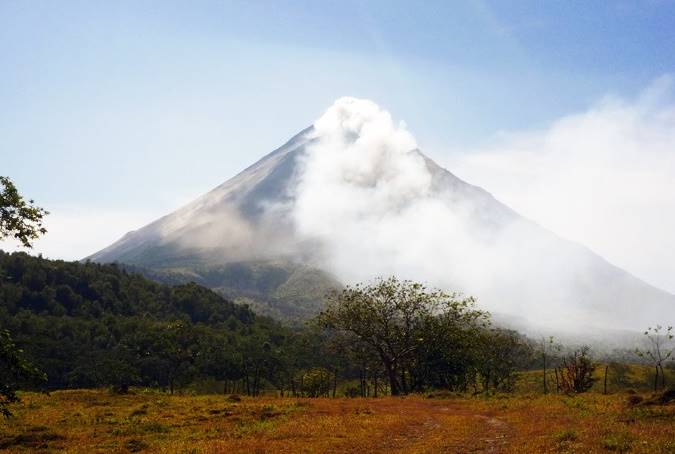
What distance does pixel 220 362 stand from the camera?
405ft

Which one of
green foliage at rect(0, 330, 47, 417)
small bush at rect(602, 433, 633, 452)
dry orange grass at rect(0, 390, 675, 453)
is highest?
green foliage at rect(0, 330, 47, 417)

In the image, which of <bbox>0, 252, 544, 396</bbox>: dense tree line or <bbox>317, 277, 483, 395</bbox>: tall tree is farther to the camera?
<bbox>0, 252, 544, 396</bbox>: dense tree line

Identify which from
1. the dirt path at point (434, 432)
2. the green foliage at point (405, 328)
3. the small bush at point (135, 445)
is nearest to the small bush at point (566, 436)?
the dirt path at point (434, 432)

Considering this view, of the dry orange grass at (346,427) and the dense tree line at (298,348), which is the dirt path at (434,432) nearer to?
the dry orange grass at (346,427)

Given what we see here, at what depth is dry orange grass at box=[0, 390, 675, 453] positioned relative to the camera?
23.1 metres

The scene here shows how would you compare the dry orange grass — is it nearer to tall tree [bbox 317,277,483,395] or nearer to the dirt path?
the dirt path

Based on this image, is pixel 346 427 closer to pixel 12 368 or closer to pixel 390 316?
pixel 12 368

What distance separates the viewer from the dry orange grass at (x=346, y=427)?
75.9 ft

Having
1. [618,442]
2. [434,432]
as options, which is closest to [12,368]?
[434,432]

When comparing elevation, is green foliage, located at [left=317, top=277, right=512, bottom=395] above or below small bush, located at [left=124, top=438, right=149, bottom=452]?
above

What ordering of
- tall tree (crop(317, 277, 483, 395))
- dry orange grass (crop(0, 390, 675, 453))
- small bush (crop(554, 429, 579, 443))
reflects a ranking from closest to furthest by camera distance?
small bush (crop(554, 429, 579, 443)) < dry orange grass (crop(0, 390, 675, 453)) < tall tree (crop(317, 277, 483, 395))

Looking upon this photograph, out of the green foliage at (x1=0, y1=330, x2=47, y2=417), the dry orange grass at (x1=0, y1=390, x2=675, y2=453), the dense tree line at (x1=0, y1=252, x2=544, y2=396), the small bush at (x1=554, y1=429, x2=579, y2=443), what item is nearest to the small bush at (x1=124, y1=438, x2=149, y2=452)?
the dry orange grass at (x1=0, y1=390, x2=675, y2=453)

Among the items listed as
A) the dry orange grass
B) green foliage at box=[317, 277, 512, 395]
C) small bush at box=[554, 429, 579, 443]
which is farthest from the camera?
green foliage at box=[317, 277, 512, 395]

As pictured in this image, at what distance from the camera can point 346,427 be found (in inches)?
1242
